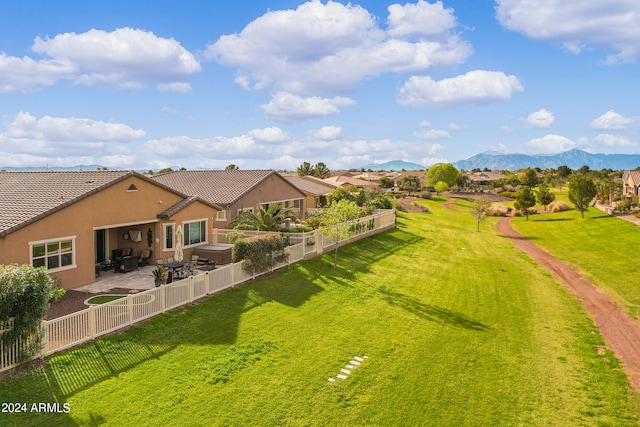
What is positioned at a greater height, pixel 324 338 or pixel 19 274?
pixel 19 274

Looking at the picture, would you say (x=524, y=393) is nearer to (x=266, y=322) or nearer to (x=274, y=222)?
(x=266, y=322)

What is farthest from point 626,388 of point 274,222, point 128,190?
point 128,190

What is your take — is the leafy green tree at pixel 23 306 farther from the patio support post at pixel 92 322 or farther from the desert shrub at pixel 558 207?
the desert shrub at pixel 558 207

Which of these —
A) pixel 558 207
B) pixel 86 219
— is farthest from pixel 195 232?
pixel 558 207

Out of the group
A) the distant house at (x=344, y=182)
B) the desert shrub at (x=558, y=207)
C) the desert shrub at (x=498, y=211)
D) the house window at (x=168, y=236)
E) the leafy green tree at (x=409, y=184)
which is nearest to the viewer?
the house window at (x=168, y=236)

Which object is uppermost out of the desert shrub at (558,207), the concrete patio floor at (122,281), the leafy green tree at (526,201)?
the leafy green tree at (526,201)

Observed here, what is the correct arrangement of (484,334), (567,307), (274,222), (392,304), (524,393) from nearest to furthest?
(524,393) < (484,334) < (392,304) < (567,307) < (274,222)

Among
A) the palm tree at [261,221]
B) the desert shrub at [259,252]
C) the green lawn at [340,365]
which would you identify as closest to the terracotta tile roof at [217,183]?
the palm tree at [261,221]
